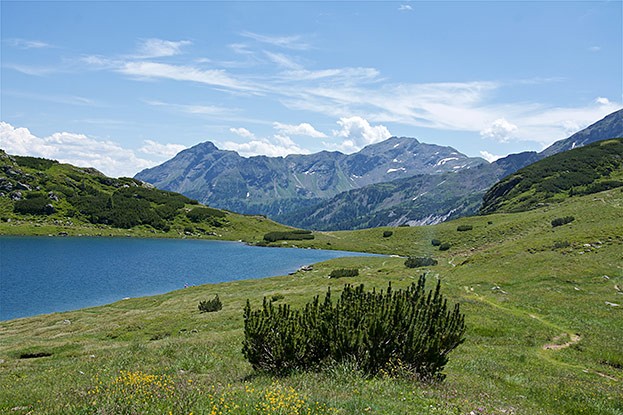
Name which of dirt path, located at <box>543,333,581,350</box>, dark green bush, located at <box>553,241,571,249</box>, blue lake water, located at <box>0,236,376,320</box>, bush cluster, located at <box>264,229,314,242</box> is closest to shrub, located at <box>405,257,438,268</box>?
dark green bush, located at <box>553,241,571,249</box>

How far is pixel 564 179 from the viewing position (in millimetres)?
159375

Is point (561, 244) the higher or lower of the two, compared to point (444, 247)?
higher

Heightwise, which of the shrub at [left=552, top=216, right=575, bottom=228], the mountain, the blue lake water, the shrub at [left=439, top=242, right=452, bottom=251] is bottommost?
the blue lake water

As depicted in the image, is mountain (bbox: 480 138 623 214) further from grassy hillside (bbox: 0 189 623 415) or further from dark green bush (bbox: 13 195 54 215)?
dark green bush (bbox: 13 195 54 215)

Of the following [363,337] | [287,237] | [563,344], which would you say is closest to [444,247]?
[287,237]

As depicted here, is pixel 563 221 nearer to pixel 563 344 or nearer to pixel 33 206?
pixel 563 344

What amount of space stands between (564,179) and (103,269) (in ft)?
551

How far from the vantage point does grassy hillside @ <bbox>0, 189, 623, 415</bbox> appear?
418 inches

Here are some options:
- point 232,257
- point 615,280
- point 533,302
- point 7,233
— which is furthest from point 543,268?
point 7,233

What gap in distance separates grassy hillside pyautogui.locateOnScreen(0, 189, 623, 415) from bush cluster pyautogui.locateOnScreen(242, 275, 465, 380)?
0.94 meters

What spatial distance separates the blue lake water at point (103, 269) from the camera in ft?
212

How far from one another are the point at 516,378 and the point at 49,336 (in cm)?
4054

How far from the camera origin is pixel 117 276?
276 ft

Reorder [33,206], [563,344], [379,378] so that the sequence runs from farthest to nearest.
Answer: [33,206] → [563,344] → [379,378]
